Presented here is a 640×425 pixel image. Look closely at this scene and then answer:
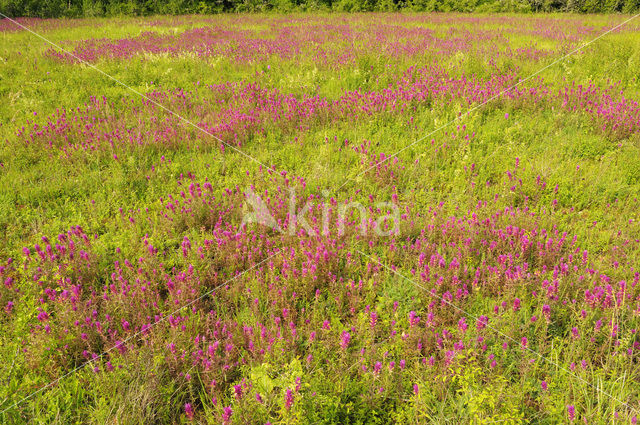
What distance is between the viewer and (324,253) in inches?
124

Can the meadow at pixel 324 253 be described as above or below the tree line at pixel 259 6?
below

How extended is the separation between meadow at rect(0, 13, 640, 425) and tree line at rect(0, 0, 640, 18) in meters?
20.2

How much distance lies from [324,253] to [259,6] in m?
26.7

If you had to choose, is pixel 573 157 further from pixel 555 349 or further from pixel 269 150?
pixel 269 150

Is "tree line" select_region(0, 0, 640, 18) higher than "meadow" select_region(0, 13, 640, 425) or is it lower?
higher

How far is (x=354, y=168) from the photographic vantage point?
15.3 feet

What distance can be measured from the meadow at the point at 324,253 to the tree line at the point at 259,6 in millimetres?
20172

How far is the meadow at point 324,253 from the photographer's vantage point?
225 cm

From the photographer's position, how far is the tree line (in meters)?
21.7

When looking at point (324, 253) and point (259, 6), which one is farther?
point (259, 6)

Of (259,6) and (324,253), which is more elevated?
(259,6)

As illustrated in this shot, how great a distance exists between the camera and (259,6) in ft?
81.9

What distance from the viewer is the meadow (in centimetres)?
225

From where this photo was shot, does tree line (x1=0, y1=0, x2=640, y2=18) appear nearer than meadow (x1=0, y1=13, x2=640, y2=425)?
No
